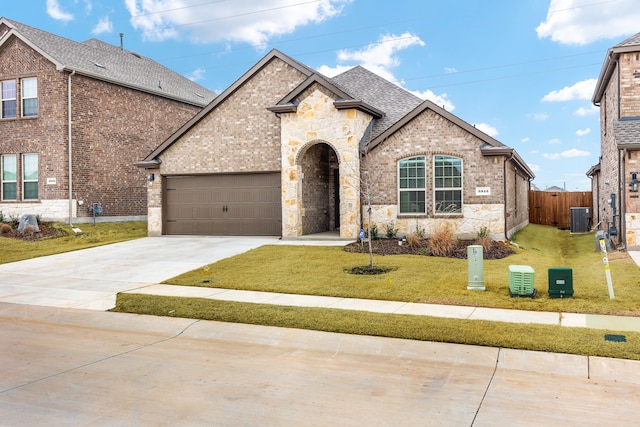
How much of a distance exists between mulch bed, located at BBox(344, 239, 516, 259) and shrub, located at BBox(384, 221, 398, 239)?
1.96ft

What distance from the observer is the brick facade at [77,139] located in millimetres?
24250

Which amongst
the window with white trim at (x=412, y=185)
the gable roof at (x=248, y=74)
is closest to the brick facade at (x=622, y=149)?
the window with white trim at (x=412, y=185)

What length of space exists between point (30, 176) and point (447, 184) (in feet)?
63.3

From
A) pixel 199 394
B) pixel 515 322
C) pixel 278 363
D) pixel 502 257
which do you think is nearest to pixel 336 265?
pixel 502 257

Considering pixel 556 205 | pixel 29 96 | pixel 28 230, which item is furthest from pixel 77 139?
pixel 556 205

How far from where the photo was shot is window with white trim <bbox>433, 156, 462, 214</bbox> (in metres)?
18.3

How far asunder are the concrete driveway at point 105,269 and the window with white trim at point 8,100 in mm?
10430

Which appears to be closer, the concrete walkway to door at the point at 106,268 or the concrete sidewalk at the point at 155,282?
the concrete sidewalk at the point at 155,282

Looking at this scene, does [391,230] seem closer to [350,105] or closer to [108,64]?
[350,105]

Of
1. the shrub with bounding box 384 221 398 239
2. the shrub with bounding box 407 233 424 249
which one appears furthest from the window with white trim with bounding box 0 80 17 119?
the shrub with bounding box 407 233 424 249

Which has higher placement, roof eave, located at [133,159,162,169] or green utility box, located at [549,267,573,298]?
roof eave, located at [133,159,162,169]

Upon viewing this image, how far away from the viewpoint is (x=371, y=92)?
947 inches

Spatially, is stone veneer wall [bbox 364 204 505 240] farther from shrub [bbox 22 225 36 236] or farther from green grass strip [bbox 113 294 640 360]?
shrub [bbox 22 225 36 236]

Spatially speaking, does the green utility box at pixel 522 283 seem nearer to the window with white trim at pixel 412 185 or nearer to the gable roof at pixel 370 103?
the gable roof at pixel 370 103
